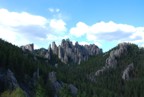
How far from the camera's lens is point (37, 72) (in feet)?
620

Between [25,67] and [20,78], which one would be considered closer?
[20,78]

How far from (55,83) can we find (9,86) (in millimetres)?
65721

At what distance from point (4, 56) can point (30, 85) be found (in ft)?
65.7

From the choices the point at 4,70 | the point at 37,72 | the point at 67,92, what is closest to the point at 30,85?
the point at 4,70

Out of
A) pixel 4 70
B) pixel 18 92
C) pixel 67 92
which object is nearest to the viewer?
pixel 18 92

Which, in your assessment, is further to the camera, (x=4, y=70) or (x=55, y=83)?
(x=55, y=83)

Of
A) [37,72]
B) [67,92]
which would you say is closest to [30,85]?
[37,72]

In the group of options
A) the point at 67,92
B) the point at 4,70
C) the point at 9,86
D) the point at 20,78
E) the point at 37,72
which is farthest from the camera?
the point at 37,72

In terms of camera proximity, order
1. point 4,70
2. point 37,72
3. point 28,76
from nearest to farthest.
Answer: point 4,70, point 28,76, point 37,72

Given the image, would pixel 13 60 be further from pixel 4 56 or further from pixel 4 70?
pixel 4 70

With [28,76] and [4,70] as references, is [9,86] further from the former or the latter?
[28,76]

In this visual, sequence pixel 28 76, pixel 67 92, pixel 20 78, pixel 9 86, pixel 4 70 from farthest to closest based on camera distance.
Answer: pixel 28 76 < pixel 20 78 < pixel 4 70 < pixel 9 86 < pixel 67 92

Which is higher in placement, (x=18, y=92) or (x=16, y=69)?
(x=16, y=69)

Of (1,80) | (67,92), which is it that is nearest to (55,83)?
(1,80)
